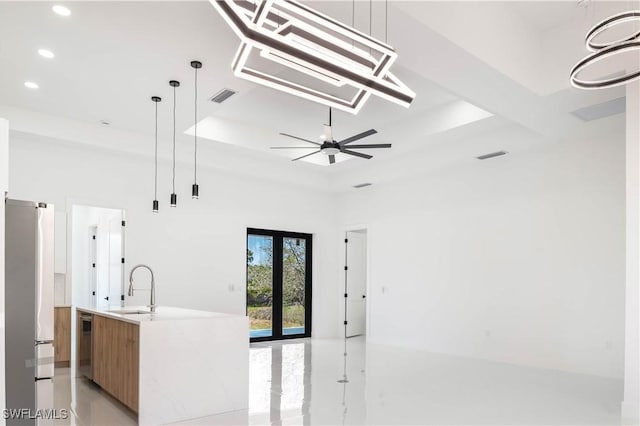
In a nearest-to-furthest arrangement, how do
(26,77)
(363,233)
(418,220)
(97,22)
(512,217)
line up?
1. (97,22)
2. (26,77)
3. (512,217)
4. (418,220)
5. (363,233)

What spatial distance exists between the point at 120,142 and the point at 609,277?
715cm

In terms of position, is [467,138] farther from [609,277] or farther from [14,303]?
[14,303]

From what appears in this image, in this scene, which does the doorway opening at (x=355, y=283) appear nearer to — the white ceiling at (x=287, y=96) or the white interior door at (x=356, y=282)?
the white interior door at (x=356, y=282)

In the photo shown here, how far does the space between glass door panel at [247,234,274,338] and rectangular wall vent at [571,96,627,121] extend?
5961 millimetres

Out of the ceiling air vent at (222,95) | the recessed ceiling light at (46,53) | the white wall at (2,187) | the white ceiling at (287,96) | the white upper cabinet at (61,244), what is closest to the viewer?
the white wall at (2,187)

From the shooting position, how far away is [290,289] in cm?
985

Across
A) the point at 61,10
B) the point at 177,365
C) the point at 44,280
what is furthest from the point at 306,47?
the point at 177,365

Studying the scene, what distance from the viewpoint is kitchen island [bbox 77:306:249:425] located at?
13.1 ft

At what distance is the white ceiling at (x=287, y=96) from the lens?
3.80 meters

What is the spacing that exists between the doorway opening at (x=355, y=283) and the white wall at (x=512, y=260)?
0.88 meters

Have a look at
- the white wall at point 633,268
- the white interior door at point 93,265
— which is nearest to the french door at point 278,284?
the white interior door at point 93,265

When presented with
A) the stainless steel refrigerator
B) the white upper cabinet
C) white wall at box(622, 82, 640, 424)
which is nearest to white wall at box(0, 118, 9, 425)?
the stainless steel refrigerator

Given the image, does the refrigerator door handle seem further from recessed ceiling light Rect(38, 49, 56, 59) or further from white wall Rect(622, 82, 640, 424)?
white wall Rect(622, 82, 640, 424)

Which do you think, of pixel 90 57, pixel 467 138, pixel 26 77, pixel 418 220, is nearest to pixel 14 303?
pixel 90 57
